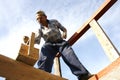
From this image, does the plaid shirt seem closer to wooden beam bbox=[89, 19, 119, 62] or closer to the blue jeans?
the blue jeans

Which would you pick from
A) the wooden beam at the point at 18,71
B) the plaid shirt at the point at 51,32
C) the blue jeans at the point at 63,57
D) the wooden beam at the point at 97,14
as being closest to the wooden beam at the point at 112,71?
the blue jeans at the point at 63,57

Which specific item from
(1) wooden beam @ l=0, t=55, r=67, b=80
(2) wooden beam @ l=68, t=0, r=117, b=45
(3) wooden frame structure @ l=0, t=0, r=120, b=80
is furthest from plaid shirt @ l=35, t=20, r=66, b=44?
(1) wooden beam @ l=0, t=55, r=67, b=80

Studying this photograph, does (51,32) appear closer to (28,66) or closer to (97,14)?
(97,14)

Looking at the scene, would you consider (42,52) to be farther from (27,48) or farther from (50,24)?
(27,48)

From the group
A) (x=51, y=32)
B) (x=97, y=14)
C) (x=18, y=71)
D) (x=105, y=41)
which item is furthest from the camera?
(x=51, y=32)

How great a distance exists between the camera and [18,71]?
10.1ft

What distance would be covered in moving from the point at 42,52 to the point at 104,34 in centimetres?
123

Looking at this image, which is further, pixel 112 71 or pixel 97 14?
pixel 97 14

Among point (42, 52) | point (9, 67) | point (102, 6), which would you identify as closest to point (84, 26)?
point (102, 6)

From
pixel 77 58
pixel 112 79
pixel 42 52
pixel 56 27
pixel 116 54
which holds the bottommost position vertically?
pixel 112 79

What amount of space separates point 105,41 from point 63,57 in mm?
809

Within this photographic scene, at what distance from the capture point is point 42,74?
3221mm

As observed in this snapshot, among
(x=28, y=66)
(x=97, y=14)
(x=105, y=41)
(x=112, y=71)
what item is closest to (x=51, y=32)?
(x=97, y=14)

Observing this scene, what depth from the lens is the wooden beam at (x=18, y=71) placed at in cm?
299
